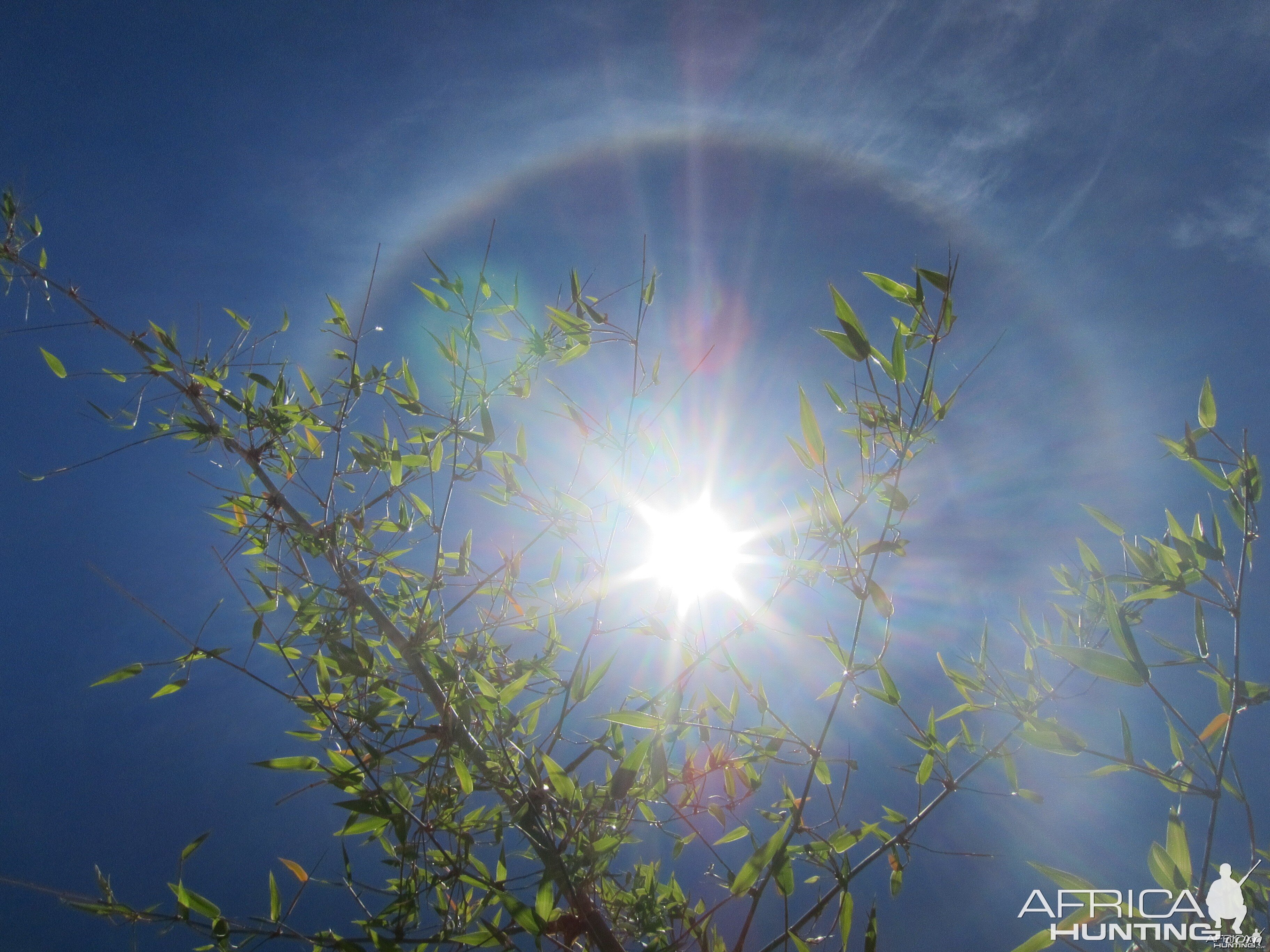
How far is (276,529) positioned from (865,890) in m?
4.06

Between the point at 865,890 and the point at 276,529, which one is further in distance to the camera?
the point at 865,890

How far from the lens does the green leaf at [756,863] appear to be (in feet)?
2.58

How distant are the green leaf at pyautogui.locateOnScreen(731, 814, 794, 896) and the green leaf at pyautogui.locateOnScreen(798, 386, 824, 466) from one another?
45 cm

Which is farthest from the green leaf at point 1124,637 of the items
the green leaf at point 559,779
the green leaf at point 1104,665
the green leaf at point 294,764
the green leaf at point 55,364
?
the green leaf at point 55,364

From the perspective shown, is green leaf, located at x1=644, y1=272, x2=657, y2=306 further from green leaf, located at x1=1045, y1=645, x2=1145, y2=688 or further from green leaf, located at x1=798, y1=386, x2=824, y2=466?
green leaf, located at x1=1045, y1=645, x2=1145, y2=688

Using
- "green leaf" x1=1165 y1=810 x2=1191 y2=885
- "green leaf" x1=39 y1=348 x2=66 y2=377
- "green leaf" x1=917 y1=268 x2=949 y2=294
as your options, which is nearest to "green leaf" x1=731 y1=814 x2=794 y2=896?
"green leaf" x1=1165 y1=810 x2=1191 y2=885

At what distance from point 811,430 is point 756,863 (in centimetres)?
53

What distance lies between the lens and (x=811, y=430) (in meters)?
0.81

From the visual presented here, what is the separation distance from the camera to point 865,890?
12.5ft

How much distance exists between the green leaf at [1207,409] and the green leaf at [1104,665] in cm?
46

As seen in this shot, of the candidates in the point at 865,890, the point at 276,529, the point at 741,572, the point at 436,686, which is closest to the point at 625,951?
the point at 436,686

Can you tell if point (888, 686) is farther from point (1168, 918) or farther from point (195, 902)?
point (195, 902)

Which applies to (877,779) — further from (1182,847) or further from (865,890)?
(1182,847)

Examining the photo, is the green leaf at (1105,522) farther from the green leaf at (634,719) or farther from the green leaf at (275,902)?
the green leaf at (275,902)
